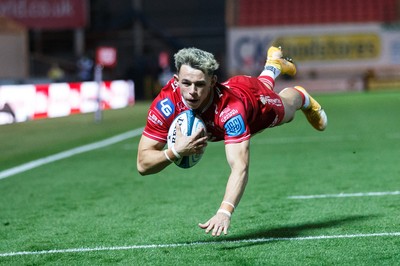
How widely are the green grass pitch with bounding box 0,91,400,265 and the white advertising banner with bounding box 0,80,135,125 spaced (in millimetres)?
6727

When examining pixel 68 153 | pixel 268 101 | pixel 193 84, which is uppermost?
pixel 193 84

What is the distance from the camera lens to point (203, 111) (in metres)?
6.20

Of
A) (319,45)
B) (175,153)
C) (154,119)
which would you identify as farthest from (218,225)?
(319,45)

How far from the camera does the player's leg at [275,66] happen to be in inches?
322

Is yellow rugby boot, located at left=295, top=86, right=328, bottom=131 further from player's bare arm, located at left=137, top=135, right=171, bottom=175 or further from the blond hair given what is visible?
the blond hair

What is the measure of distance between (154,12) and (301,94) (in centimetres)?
3729

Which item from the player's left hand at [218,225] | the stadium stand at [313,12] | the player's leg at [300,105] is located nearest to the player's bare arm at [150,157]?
the player's left hand at [218,225]

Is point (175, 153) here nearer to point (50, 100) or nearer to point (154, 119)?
point (154, 119)

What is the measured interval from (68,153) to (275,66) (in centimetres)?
688

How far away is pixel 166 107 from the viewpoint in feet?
20.6

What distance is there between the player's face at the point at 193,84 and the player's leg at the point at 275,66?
2151 millimetres

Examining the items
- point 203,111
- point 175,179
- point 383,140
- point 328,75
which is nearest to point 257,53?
point 328,75

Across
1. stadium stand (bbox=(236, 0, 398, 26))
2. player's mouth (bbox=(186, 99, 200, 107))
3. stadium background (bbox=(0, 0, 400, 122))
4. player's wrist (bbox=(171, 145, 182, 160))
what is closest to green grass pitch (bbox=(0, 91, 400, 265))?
player's wrist (bbox=(171, 145, 182, 160))

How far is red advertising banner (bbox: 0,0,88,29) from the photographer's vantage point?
1565 inches
